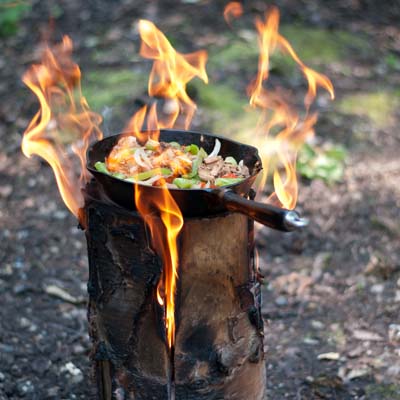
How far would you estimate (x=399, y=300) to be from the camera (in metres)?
4.89

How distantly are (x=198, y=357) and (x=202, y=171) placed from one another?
33.8 inches

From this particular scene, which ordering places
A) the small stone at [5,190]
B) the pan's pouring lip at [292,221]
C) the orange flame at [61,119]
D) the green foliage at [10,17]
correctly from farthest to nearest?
1. the green foliage at [10,17]
2. the small stone at [5,190]
3. the orange flame at [61,119]
4. the pan's pouring lip at [292,221]

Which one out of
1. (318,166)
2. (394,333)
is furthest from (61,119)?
(394,333)

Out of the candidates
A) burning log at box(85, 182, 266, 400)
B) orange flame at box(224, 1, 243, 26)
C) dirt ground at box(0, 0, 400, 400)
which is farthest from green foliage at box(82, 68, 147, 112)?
burning log at box(85, 182, 266, 400)

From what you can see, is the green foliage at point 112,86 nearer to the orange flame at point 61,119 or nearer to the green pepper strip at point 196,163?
the orange flame at point 61,119

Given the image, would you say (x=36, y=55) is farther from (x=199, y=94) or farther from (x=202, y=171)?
(x=202, y=171)

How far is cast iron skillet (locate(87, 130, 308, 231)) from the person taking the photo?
2.40 metres

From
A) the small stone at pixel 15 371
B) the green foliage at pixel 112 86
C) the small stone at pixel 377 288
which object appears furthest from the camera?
the green foliage at pixel 112 86

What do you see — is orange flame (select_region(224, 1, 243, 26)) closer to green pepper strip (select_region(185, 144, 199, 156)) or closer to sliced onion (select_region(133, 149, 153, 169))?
green pepper strip (select_region(185, 144, 199, 156))

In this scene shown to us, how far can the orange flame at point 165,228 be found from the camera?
2680 millimetres

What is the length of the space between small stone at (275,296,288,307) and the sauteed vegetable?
6.75 feet

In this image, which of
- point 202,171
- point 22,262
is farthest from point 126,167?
point 22,262

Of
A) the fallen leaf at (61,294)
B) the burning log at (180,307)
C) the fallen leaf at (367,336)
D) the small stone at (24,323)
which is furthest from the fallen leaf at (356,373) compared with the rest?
the small stone at (24,323)

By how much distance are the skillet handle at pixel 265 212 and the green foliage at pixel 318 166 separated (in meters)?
3.99
